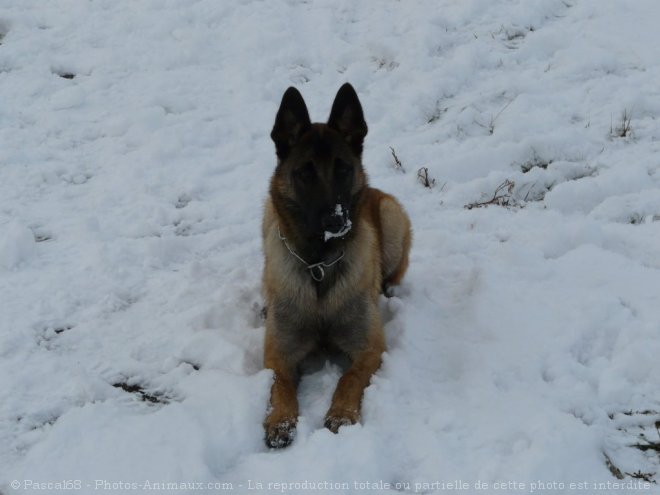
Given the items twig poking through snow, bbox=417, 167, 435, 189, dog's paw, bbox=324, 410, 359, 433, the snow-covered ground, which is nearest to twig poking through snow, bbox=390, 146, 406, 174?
the snow-covered ground

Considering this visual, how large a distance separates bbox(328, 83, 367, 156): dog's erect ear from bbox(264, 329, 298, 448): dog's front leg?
1.49 meters

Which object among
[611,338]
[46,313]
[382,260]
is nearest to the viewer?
[611,338]

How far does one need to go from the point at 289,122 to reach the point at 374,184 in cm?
239

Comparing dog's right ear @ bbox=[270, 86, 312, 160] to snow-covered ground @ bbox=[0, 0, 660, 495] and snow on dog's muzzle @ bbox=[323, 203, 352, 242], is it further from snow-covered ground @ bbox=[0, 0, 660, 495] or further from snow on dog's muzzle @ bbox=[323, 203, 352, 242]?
snow-covered ground @ bbox=[0, 0, 660, 495]

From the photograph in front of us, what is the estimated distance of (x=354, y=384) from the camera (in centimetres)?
371

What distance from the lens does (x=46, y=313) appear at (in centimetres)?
434

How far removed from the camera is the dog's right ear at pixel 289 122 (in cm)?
390

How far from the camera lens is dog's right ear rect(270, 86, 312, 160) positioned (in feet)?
12.8

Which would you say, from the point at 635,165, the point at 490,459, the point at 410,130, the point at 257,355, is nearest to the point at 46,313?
the point at 257,355

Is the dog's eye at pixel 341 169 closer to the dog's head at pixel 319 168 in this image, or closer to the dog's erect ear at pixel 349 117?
the dog's head at pixel 319 168

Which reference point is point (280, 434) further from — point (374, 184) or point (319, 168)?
point (374, 184)

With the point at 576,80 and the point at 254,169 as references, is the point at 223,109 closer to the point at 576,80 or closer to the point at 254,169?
the point at 254,169

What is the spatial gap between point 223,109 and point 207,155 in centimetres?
95

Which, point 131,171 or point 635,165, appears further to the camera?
point 131,171
